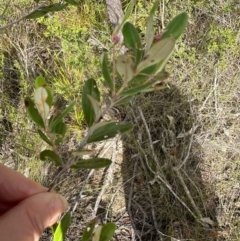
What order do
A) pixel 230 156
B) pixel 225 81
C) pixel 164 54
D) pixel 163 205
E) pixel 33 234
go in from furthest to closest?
pixel 225 81 → pixel 230 156 → pixel 163 205 → pixel 33 234 → pixel 164 54

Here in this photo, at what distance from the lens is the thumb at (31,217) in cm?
75

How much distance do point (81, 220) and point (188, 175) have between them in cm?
55

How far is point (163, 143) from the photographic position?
6.45 ft

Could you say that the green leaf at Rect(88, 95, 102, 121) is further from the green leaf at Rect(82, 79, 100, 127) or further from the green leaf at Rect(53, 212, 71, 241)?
the green leaf at Rect(53, 212, 71, 241)

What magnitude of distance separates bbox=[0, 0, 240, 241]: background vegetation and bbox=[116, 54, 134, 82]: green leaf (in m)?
1.30

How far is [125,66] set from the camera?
53 centimetres

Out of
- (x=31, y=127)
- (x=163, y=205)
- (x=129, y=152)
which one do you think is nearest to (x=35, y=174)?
(x=31, y=127)

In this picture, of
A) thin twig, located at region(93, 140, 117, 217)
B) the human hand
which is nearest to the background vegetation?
thin twig, located at region(93, 140, 117, 217)

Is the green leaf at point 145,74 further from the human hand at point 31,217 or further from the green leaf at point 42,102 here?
the human hand at point 31,217

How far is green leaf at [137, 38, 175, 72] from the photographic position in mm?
510

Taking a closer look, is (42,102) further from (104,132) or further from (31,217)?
(31,217)

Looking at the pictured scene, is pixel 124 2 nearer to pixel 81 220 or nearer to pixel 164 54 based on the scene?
pixel 81 220

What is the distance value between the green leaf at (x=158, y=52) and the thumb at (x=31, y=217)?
384 millimetres

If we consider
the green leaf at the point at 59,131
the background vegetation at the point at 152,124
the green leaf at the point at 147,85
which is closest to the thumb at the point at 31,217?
the green leaf at the point at 59,131
